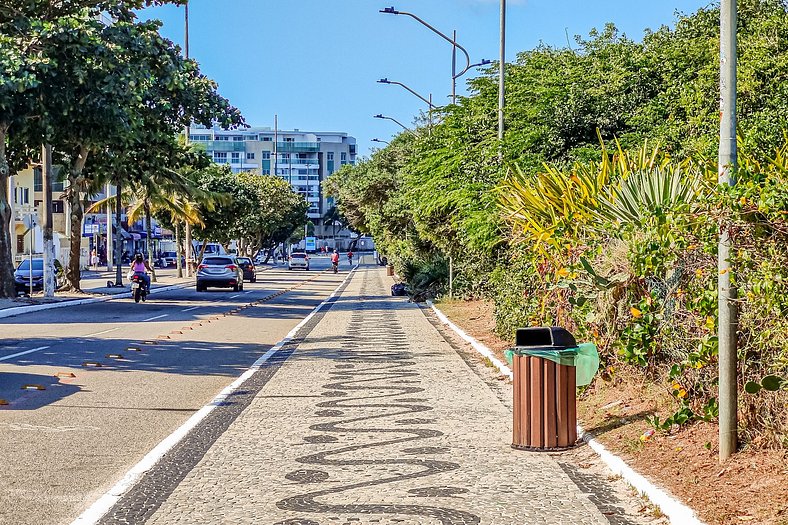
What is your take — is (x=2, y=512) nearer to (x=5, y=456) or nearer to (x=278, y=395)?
(x=5, y=456)

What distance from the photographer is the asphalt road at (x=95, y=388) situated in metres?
7.99

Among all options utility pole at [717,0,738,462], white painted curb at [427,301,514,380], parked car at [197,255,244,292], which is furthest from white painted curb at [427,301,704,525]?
parked car at [197,255,244,292]

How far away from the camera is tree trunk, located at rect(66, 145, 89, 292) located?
3991cm

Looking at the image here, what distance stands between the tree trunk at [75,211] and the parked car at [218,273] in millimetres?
7493

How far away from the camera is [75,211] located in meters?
41.1

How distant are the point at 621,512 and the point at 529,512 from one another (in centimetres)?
60

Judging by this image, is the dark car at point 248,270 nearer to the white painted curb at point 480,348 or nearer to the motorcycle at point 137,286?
the motorcycle at point 137,286

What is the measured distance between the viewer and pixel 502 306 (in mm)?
18797

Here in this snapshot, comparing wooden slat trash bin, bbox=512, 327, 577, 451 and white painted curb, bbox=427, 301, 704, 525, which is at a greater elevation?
wooden slat trash bin, bbox=512, 327, 577, 451

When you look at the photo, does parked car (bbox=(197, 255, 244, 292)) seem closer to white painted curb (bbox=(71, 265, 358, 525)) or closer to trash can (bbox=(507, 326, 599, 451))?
white painted curb (bbox=(71, 265, 358, 525))

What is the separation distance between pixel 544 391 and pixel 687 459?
1342 mm

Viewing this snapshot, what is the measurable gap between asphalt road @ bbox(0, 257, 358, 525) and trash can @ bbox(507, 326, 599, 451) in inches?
128

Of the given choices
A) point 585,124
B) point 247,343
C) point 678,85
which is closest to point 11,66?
point 247,343

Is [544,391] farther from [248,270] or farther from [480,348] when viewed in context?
[248,270]
